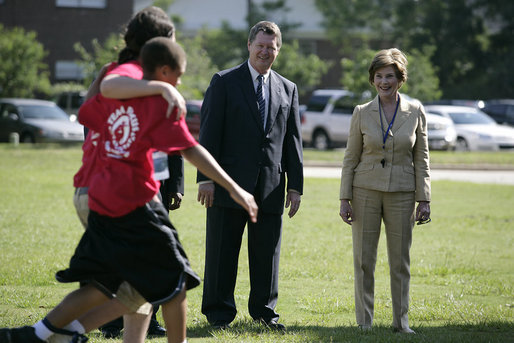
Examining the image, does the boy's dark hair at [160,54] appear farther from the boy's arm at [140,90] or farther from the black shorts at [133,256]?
the black shorts at [133,256]

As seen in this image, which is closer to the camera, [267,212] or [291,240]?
[267,212]

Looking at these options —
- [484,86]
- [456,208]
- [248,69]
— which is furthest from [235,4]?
[248,69]

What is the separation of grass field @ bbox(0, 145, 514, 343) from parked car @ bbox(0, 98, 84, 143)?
35.4 feet

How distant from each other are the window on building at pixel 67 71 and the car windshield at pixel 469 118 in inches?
903

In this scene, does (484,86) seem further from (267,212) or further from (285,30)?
(267,212)

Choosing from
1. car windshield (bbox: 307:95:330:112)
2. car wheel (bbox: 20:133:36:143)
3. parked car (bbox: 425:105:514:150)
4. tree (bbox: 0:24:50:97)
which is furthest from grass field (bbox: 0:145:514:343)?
tree (bbox: 0:24:50:97)

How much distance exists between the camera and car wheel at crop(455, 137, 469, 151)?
26891 mm

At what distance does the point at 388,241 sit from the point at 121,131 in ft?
8.66

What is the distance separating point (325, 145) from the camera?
27.8 metres

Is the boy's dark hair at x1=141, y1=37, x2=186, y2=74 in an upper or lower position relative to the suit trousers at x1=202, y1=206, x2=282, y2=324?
upper

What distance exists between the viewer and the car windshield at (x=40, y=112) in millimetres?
27297

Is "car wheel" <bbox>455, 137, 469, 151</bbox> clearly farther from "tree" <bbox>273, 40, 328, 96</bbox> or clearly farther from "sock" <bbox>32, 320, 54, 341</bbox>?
"sock" <bbox>32, 320, 54, 341</bbox>

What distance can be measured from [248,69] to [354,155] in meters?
1.04

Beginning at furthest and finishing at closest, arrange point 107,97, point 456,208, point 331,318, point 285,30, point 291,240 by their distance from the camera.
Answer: point 285,30 < point 456,208 < point 291,240 < point 331,318 < point 107,97
